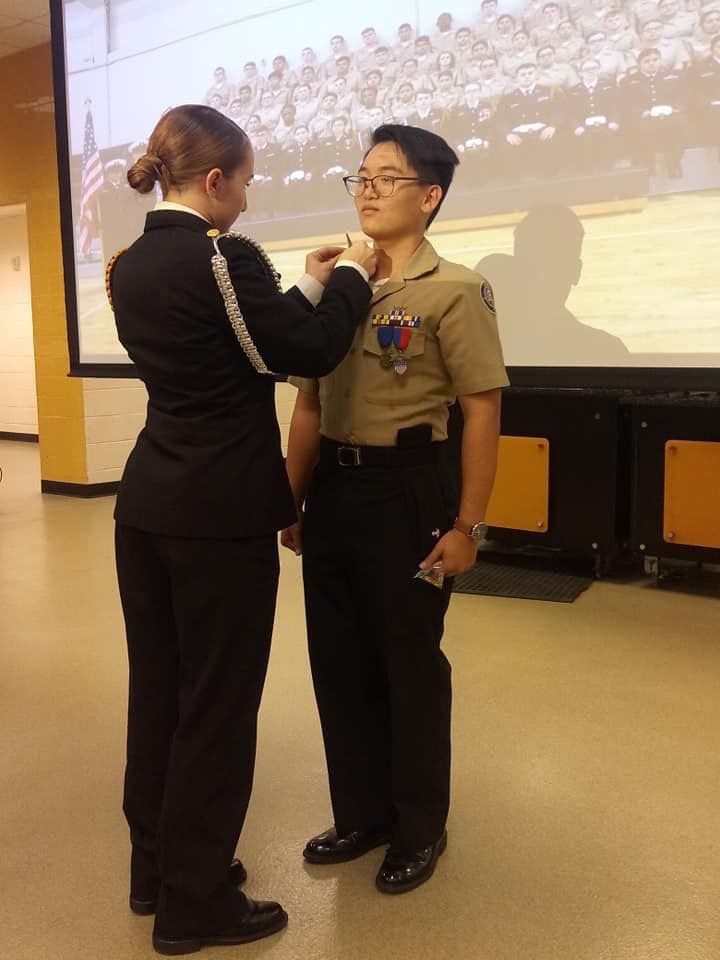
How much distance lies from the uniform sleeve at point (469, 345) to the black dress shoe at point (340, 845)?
3.04 feet

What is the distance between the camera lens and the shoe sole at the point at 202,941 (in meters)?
1.55

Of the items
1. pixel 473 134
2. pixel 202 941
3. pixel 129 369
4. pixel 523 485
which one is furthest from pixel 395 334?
pixel 129 369

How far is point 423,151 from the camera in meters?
1.65

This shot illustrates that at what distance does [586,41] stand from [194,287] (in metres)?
2.22

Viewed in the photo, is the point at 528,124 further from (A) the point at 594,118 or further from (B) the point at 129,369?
(B) the point at 129,369

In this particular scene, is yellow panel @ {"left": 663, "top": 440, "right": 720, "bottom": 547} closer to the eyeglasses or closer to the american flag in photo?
the eyeglasses

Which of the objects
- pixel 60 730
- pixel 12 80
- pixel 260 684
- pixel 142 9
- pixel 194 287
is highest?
pixel 12 80

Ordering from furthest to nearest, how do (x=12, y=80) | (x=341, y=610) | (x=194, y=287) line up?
1. (x=12, y=80)
2. (x=341, y=610)
3. (x=194, y=287)

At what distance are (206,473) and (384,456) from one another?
343 millimetres

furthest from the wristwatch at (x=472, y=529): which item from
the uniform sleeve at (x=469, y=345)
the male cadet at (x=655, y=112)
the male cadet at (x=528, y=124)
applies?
the male cadet at (x=528, y=124)

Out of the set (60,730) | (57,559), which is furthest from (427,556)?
(57,559)

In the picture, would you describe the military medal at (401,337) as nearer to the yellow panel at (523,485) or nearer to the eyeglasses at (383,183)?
the eyeglasses at (383,183)

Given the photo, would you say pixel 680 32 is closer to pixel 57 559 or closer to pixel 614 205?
pixel 614 205

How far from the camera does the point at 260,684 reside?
1562 millimetres
